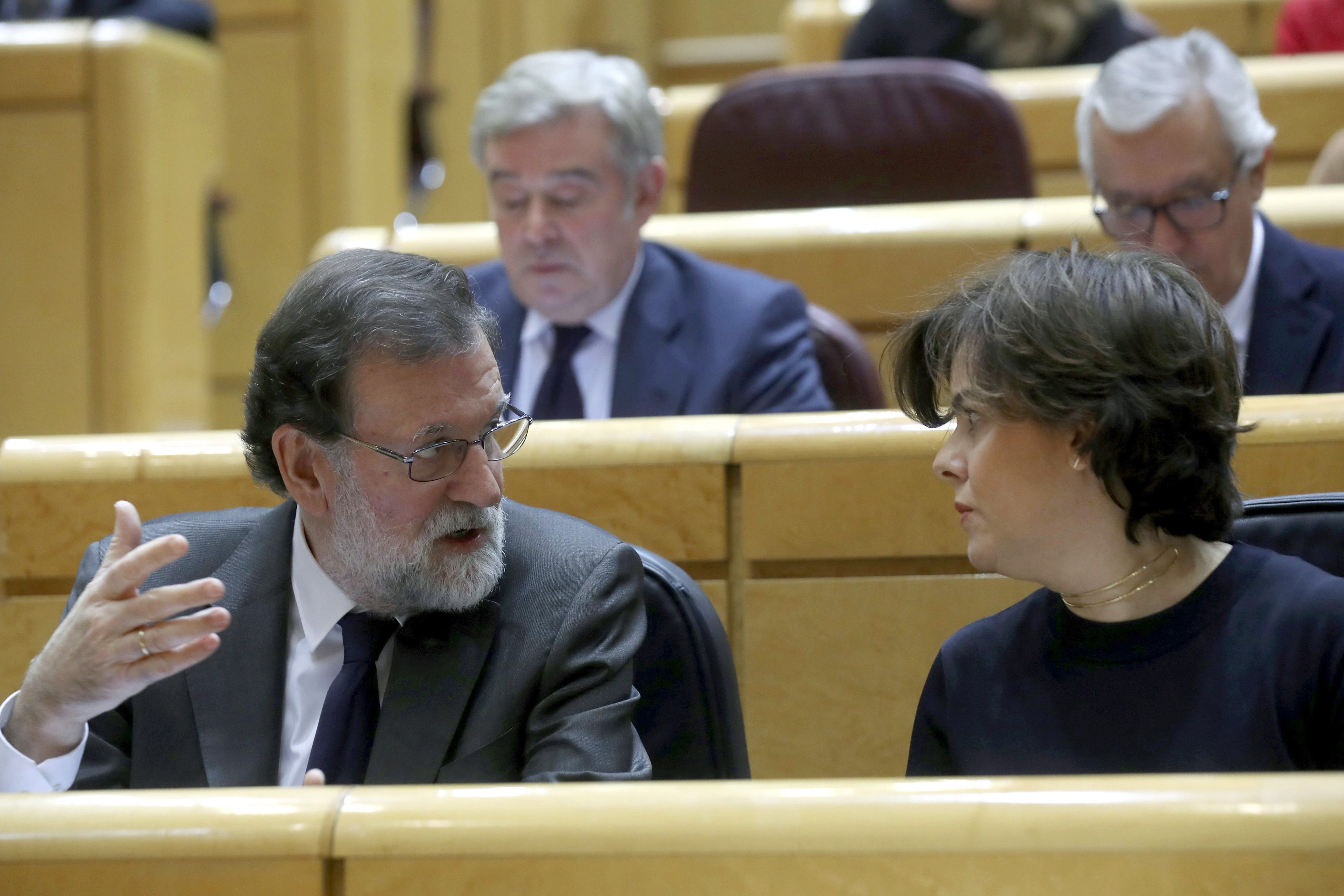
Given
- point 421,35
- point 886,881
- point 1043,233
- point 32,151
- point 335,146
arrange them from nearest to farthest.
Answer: point 886,881
point 1043,233
point 32,151
point 335,146
point 421,35

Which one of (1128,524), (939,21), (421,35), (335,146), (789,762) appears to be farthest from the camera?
(421,35)

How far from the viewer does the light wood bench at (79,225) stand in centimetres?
249

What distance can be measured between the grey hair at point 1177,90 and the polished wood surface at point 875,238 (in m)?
0.15

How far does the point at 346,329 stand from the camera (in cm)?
108

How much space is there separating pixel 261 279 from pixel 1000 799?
9.85ft

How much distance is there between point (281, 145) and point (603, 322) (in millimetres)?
1782

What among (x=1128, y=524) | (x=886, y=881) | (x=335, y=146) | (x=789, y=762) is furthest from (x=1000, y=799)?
(x=335, y=146)

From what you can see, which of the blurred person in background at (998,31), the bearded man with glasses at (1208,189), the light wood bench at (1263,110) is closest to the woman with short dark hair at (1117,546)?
the bearded man with glasses at (1208,189)

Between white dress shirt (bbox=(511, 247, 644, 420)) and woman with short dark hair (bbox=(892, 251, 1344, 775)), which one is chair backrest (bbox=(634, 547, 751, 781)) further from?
white dress shirt (bbox=(511, 247, 644, 420))

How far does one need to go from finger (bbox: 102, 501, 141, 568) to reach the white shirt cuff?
0.13 m

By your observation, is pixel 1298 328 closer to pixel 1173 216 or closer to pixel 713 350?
pixel 1173 216

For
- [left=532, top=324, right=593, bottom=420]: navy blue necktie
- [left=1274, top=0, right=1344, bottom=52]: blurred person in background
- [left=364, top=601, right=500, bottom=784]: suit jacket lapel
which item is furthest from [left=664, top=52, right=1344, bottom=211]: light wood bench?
[left=364, top=601, right=500, bottom=784]: suit jacket lapel

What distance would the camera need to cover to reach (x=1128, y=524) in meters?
0.97

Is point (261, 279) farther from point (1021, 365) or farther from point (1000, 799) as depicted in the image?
point (1000, 799)
